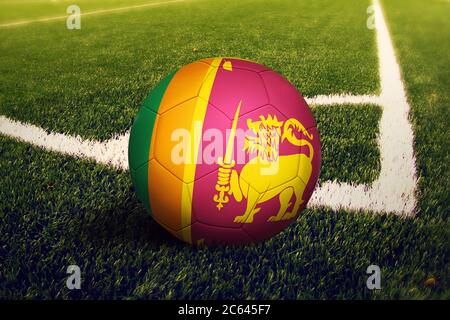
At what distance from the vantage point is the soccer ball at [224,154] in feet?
7.22

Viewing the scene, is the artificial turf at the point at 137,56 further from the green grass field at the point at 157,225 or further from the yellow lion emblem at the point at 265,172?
the yellow lion emblem at the point at 265,172

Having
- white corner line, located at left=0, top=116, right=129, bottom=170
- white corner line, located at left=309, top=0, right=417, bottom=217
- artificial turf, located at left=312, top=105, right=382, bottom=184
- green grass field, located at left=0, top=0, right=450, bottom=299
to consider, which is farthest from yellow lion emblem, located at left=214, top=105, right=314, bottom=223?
white corner line, located at left=0, top=116, right=129, bottom=170

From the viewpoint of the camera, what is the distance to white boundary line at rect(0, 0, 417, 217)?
9.81ft

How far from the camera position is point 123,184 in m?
3.13

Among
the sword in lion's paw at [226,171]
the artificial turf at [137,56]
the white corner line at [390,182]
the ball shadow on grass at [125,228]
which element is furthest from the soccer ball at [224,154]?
the artificial turf at [137,56]

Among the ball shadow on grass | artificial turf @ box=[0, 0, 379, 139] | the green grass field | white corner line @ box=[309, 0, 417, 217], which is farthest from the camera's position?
artificial turf @ box=[0, 0, 379, 139]

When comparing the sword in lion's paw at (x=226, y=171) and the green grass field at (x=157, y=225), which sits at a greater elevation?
the sword in lion's paw at (x=226, y=171)

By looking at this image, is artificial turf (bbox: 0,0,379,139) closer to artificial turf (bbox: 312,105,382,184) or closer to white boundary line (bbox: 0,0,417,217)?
white boundary line (bbox: 0,0,417,217)

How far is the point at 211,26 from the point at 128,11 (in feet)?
15.9

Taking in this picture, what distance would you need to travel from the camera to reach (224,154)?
7.14ft

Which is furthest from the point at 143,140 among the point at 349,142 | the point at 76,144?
the point at 349,142

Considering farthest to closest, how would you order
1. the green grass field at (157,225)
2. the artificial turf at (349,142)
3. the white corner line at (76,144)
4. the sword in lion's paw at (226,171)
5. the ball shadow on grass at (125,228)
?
1. the white corner line at (76,144)
2. the artificial turf at (349,142)
3. the ball shadow on grass at (125,228)
4. the green grass field at (157,225)
5. the sword in lion's paw at (226,171)

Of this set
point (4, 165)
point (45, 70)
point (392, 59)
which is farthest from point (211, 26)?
point (4, 165)

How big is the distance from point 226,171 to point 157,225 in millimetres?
745
